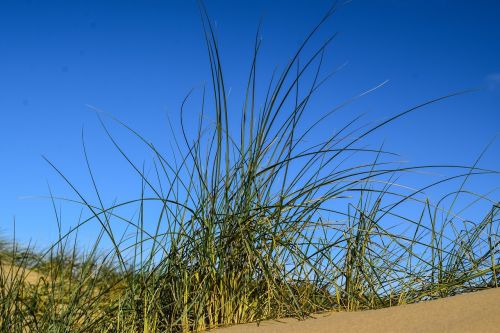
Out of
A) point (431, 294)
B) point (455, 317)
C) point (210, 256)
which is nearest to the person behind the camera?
point (455, 317)

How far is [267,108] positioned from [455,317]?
3.17ft

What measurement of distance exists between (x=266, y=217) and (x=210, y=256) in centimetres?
24

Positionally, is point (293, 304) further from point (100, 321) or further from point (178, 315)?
point (100, 321)

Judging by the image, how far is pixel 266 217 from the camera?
2.09 m

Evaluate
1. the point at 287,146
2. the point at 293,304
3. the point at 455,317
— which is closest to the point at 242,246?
the point at 293,304

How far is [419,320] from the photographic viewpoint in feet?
5.44

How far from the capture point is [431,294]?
2.14m

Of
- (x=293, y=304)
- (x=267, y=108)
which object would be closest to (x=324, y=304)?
(x=293, y=304)

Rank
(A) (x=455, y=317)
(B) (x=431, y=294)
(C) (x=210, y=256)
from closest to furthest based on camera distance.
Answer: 1. (A) (x=455, y=317)
2. (C) (x=210, y=256)
3. (B) (x=431, y=294)

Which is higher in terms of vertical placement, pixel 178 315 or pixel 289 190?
pixel 289 190

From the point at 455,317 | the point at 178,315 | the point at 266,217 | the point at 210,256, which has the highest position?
the point at 266,217

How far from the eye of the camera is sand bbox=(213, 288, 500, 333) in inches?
62.1

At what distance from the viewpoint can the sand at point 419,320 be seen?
1.58 m

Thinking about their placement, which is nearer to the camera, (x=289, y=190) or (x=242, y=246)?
(x=242, y=246)
